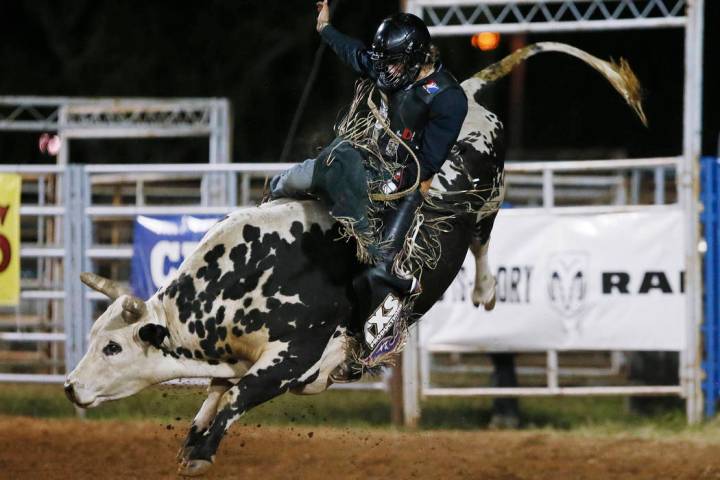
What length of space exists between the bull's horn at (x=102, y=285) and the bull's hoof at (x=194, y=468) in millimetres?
796

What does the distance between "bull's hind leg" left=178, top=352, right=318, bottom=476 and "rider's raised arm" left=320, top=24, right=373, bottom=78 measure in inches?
53.4

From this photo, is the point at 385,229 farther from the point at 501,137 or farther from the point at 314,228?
the point at 501,137

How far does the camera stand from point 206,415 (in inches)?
206

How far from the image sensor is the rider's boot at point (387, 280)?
523 cm

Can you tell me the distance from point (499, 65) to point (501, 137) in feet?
1.41

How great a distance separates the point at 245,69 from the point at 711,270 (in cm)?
1616

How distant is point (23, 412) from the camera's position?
27.6 ft

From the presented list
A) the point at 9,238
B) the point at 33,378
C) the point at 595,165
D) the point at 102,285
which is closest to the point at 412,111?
the point at 102,285

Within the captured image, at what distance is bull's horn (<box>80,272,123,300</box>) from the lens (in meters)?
5.14

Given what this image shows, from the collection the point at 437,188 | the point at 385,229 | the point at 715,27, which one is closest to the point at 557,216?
the point at 437,188

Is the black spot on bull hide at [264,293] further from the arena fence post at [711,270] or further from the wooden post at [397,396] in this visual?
the arena fence post at [711,270]

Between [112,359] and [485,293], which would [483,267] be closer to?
[485,293]

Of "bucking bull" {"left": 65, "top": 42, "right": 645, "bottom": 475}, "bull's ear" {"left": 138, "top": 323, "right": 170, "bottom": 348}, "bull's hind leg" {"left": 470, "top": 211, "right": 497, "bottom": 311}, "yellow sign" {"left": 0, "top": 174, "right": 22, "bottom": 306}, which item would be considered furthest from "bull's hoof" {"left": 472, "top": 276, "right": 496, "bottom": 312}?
"yellow sign" {"left": 0, "top": 174, "right": 22, "bottom": 306}

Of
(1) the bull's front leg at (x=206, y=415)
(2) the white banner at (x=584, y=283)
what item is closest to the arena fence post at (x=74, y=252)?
(2) the white banner at (x=584, y=283)
